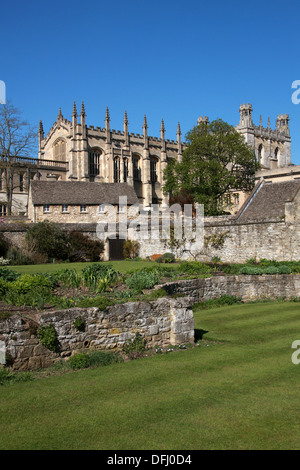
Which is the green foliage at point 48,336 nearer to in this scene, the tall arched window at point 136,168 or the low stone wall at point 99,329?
the low stone wall at point 99,329

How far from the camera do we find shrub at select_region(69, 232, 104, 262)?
34.2 meters

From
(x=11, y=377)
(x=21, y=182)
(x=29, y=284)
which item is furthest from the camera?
(x=21, y=182)

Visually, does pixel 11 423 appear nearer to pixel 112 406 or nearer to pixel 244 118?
pixel 112 406

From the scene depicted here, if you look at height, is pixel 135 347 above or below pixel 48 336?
below

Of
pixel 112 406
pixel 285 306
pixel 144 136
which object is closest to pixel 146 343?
pixel 112 406

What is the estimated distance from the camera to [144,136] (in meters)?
76.4

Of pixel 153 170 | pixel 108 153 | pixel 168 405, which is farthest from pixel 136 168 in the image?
pixel 168 405

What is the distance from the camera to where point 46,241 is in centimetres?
3294

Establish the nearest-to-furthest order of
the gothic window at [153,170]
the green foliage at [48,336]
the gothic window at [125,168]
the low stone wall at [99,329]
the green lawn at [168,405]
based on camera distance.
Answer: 1. the green lawn at [168,405]
2. the low stone wall at [99,329]
3. the green foliage at [48,336]
4. the gothic window at [125,168]
5. the gothic window at [153,170]

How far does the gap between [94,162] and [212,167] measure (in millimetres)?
27813

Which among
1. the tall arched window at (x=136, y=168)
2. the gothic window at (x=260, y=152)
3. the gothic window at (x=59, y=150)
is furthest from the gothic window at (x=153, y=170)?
the gothic window at (x=260, y=152)

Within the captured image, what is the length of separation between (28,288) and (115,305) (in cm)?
346

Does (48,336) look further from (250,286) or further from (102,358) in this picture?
(250,286)

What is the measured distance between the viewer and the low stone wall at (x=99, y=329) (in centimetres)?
891
